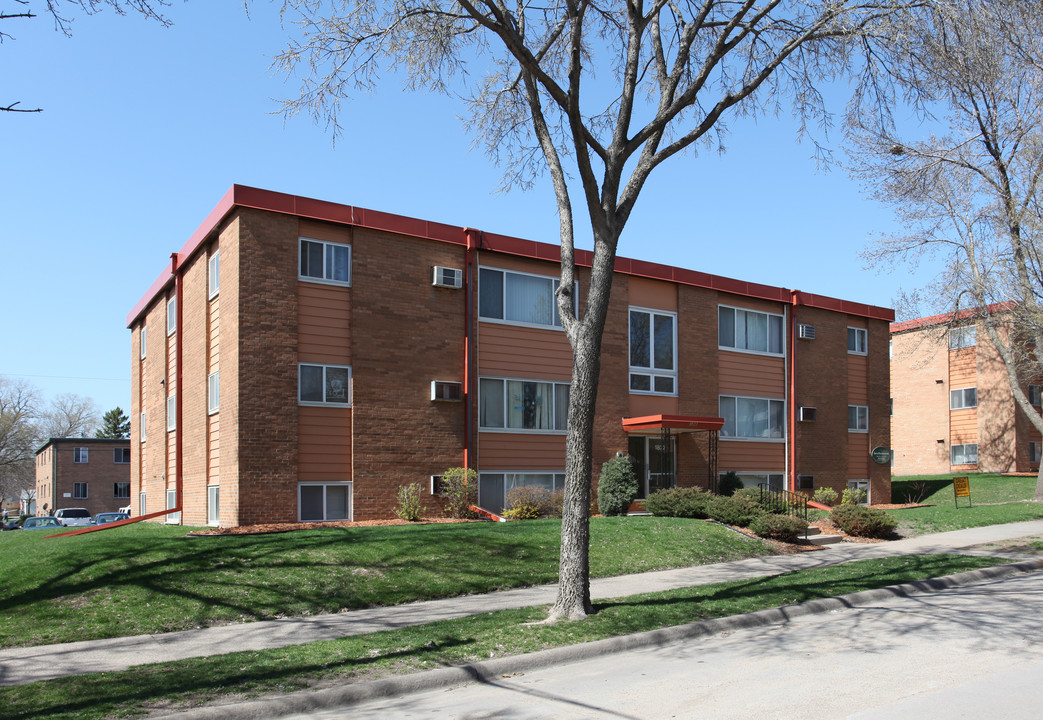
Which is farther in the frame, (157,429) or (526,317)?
(157,429)

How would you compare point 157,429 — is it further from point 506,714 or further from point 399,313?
point 506,714

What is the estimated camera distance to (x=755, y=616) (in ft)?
32.7

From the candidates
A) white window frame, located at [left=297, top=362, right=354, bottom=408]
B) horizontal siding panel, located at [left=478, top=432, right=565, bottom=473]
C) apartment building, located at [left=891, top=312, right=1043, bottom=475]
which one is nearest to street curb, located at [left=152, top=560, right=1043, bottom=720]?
horizontal siding panel, located at [left=478, top=432, right=565, bottom=473]

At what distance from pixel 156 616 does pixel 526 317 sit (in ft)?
43.0

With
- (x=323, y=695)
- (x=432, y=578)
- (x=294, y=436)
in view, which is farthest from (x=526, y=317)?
(x=323, y=695)

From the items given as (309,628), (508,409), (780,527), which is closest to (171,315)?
(508,409)

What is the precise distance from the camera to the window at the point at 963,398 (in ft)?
127

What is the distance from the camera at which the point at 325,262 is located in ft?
59.9

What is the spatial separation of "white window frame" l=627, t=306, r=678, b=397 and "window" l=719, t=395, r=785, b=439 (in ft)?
7.71

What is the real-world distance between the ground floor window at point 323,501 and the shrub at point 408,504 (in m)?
1.12

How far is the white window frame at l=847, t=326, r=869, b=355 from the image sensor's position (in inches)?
1165

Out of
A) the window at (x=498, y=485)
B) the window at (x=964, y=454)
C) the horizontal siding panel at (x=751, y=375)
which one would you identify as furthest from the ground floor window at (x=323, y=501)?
the window at (x=964, y=454)

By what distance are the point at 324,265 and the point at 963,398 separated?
32.9 metres

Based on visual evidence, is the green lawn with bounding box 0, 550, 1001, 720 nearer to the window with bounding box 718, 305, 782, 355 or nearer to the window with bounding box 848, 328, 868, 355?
the window with bounding box 718, 305, 782, 355
